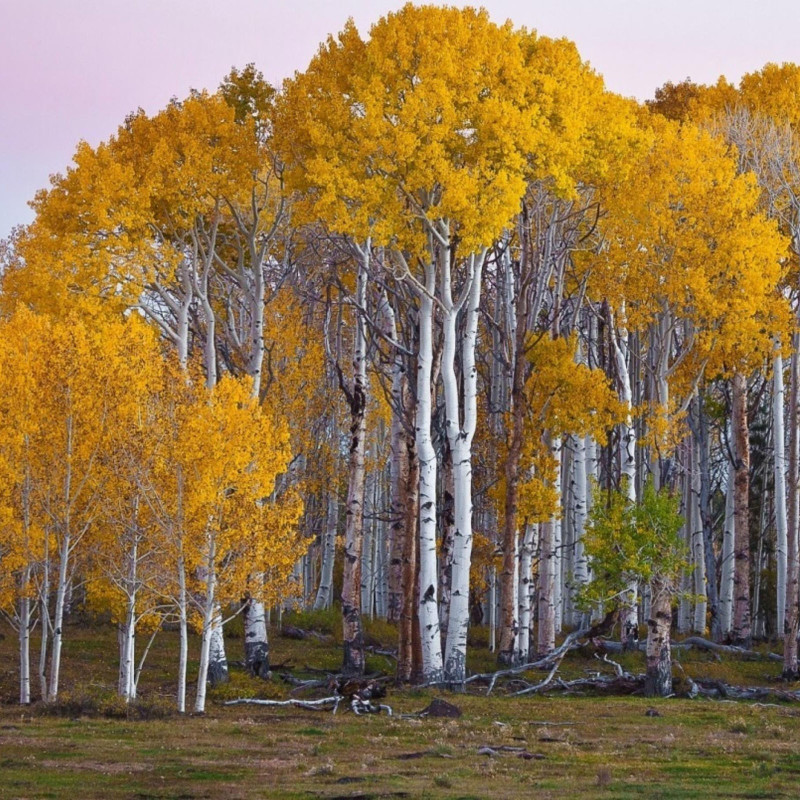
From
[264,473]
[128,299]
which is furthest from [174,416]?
[128,299]

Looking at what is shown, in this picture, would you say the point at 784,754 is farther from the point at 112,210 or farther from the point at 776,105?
the point at 776,105

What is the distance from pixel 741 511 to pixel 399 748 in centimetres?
1897

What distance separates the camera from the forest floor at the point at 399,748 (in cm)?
1419

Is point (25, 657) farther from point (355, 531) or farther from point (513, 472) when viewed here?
point (513, 472)

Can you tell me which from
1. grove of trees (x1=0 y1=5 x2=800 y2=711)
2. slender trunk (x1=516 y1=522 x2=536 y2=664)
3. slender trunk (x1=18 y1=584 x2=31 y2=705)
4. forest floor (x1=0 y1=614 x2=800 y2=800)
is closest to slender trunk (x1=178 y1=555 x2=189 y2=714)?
grove of trees (x1=0 y1=5 x2=800 y2=711)

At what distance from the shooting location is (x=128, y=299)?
95.9 ft

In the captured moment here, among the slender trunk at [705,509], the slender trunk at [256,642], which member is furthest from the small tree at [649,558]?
the slender trunk at [705,509]

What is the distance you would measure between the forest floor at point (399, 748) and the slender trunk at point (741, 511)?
28.5 feet

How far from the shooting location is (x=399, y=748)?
58.9 ft

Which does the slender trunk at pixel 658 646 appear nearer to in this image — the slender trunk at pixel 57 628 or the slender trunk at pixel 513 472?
the slender trunk at pixel 513 472

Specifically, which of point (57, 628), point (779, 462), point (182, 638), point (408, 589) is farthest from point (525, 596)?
point (57, 628)

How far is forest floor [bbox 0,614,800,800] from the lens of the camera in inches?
559

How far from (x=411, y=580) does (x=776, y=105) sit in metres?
19.3

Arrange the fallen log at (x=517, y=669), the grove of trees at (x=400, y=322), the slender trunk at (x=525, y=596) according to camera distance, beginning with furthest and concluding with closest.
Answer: the slender trunk at (x=525, y=596)
the fallen log at (x=517, y=669)
the grove of trees at (x=400, y=322)
